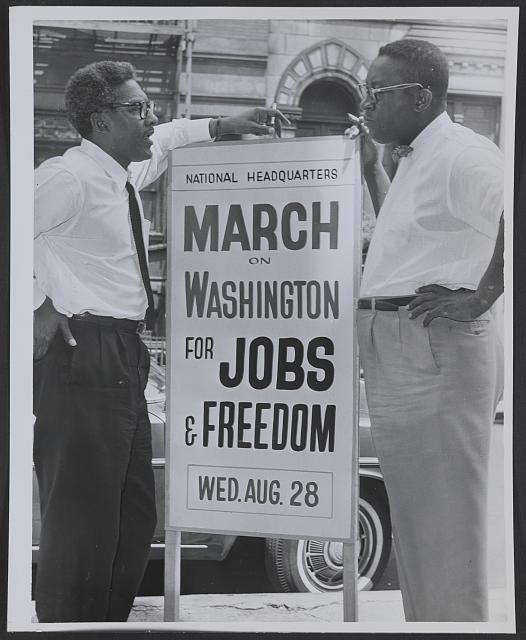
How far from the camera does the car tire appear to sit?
3652 millimetres

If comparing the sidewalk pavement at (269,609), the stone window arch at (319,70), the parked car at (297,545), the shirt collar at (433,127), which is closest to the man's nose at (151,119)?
the stone window arch at (319,70)

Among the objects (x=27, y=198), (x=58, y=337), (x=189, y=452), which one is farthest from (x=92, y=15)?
(x=189, y=452)

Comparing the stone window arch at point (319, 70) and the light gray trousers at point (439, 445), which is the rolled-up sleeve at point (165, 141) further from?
the light gray trousers at point (439, 445)

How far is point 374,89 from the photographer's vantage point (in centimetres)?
360

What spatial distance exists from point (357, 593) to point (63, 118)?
2679 millimetres

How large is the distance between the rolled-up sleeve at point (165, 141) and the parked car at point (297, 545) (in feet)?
2.72

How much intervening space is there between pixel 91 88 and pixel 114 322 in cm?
114

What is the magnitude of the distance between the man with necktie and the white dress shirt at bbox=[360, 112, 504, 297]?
2.44 ft

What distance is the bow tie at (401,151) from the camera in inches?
→ 141

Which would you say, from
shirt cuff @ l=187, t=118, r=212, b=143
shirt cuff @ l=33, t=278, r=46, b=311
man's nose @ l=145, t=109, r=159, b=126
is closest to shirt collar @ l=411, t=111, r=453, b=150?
shirt cuff @ l=187, t=118, r=212, b=143

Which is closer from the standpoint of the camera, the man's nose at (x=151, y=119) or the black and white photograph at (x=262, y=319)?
the black and white photograph at (x=262, y=319)

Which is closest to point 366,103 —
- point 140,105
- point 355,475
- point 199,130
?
point 199,130

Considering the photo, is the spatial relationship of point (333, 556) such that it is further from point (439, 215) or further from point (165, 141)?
point (165, 141)

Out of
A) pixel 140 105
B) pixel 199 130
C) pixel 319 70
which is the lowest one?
pixel 199 130
